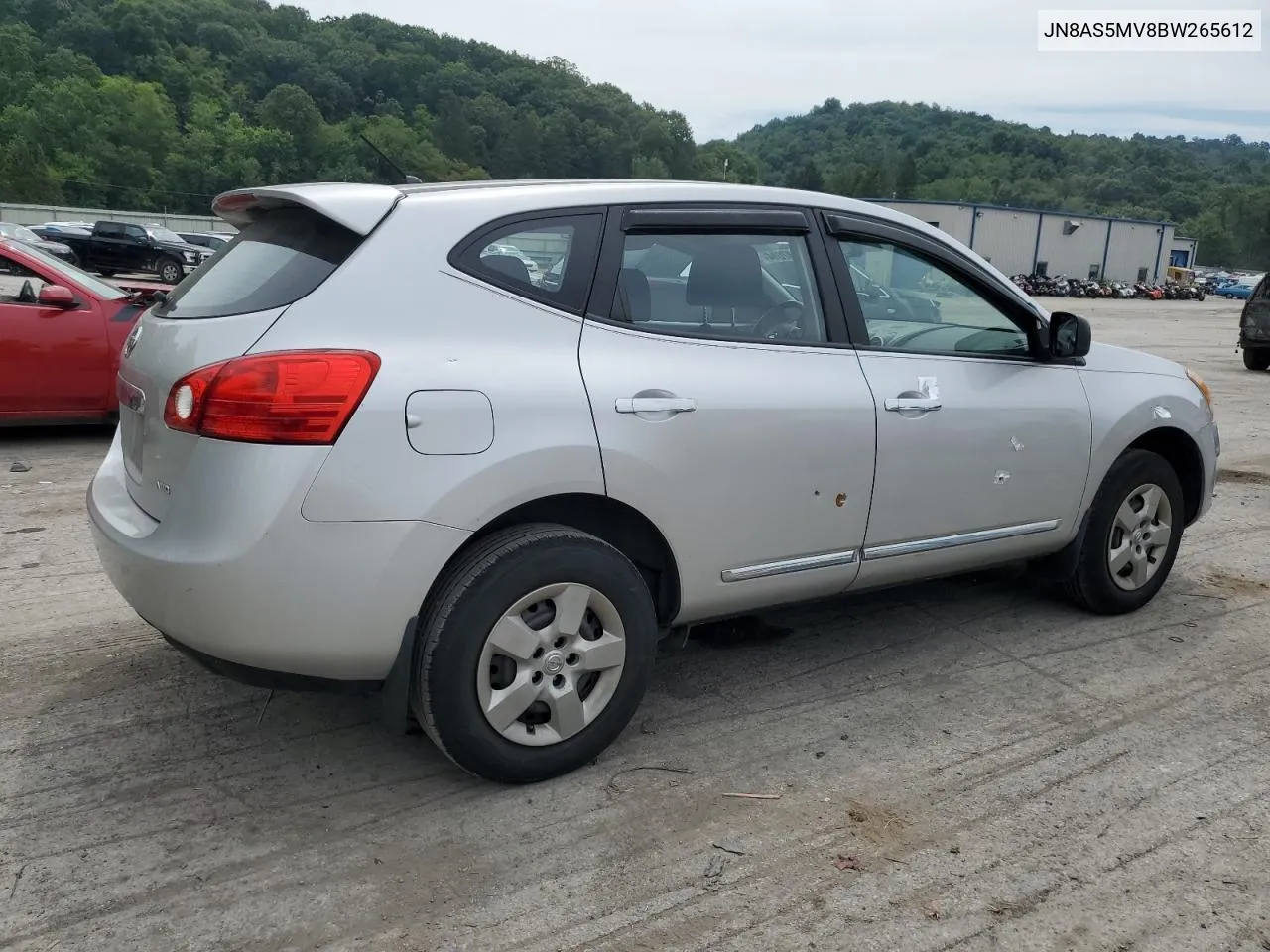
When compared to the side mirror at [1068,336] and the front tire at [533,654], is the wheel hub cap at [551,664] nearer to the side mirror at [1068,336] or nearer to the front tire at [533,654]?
the front tire at [533,654]

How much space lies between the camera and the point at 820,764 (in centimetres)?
329

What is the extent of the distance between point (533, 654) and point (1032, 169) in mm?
152080

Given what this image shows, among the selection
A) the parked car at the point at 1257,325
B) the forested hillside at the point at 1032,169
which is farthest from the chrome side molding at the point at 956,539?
the forested hillside at the point at 1032,169

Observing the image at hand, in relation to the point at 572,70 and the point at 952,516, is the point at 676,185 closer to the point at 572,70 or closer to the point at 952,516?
the point at 952,516

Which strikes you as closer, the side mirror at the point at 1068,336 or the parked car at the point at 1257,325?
the side mirror at the point at 1068,336

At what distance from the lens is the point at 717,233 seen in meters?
3.51

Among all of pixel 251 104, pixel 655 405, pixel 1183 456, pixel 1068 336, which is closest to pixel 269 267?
pixel 655 405

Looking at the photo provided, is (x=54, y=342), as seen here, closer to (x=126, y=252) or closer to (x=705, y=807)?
(x=705, y=807)

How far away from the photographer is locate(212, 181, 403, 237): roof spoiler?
290 cm

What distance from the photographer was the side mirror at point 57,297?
7.34 m

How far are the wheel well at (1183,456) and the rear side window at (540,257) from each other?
2.80 meters

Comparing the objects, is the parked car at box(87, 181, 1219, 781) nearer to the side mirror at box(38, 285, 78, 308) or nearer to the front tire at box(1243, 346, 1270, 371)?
the side mirror at box(38, 285, 78, 308)

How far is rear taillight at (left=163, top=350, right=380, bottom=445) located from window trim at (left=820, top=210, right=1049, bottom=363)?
1771 mm

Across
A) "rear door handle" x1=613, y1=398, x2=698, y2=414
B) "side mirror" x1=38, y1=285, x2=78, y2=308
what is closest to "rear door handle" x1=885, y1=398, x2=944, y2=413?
"rear door handle" x1=613, y1=398, x2=698, y2=414
